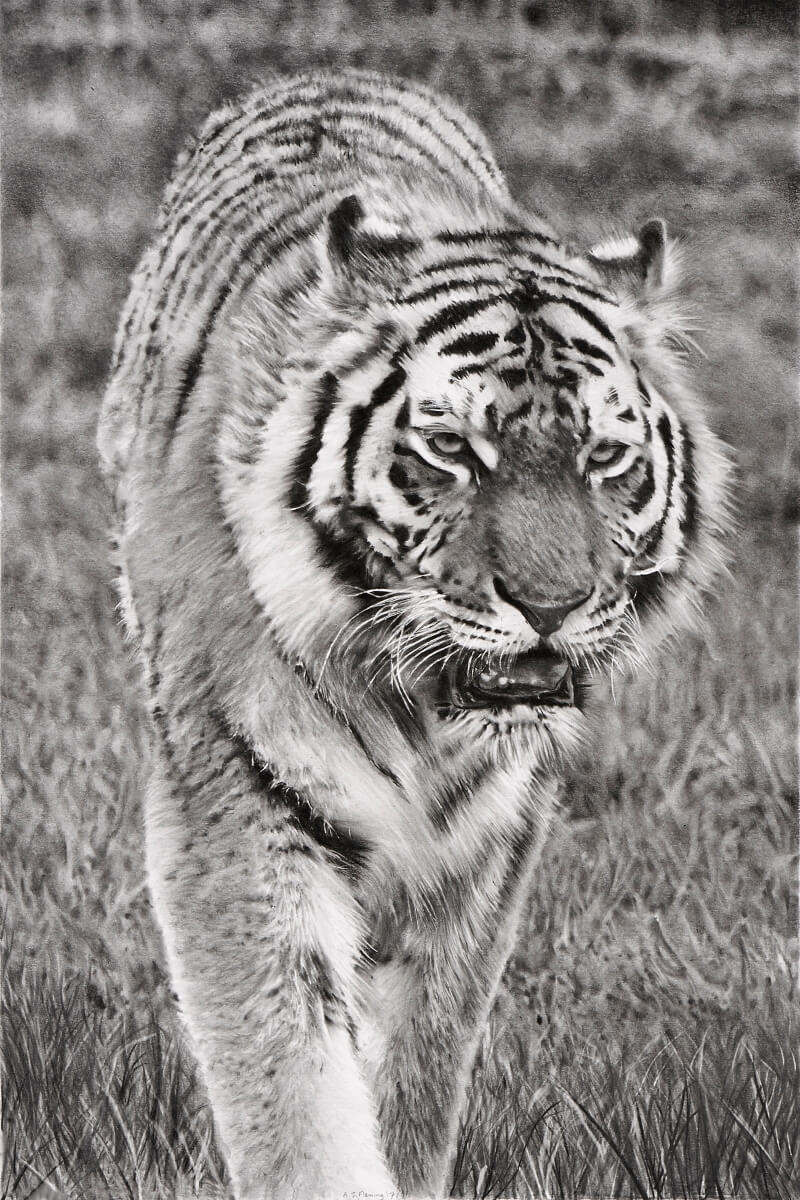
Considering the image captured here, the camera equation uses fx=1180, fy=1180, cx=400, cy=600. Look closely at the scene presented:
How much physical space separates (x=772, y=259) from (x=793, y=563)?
0.62m

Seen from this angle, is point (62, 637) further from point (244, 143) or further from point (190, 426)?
point (244, 143)

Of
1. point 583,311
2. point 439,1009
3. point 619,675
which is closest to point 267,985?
point 439,1009

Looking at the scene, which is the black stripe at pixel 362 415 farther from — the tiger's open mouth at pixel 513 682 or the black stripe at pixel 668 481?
the black stripe at pixel 668 481

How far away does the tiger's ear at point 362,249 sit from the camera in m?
2.12

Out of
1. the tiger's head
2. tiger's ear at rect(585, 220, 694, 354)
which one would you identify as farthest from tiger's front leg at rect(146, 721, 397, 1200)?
tiger's ear at rect(585, 220, 694, 354)

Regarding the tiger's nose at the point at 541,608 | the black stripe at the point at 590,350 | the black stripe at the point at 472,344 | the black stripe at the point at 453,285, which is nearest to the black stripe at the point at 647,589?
the tiger's nose at the point at 541,608

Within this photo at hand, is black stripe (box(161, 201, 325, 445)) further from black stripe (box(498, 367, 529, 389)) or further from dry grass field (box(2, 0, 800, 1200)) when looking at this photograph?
black stripe (box(498, 367, 529, 389))

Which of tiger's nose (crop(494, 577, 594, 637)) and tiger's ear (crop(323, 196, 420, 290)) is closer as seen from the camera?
tiger's nose (crop(494, 577, 594, 637))

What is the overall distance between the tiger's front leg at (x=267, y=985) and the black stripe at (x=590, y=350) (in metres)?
0.96

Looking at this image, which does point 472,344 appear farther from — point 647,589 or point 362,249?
point 647,589

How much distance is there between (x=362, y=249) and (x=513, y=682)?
0.83 meters

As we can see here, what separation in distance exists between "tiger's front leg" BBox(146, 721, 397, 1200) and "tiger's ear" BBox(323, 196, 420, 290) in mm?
870

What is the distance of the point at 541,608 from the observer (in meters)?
1.95

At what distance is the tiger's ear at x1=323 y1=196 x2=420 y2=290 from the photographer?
212 centimetres
